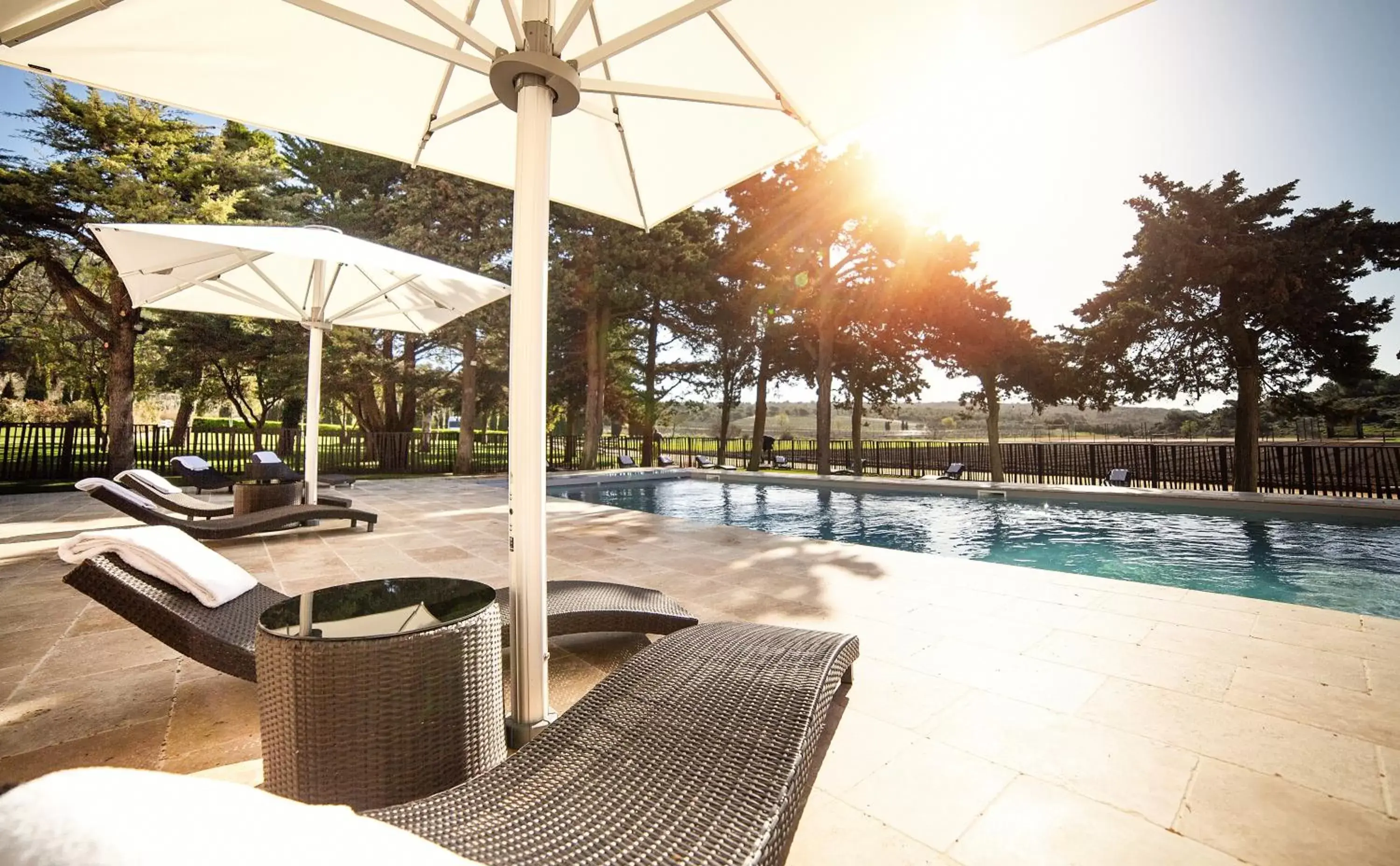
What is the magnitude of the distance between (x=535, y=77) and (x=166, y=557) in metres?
2.51

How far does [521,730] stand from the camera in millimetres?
2113

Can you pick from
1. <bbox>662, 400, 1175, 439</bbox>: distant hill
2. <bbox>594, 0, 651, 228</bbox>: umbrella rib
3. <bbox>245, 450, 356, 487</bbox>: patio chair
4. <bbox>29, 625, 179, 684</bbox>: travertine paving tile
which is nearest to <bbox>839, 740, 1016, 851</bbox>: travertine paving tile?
<bbox>594, 0, 651, 228</bbox>: umbrella rib

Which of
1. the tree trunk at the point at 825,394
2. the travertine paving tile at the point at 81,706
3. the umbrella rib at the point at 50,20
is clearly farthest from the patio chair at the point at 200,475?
the tree trunk at the point at 825,394

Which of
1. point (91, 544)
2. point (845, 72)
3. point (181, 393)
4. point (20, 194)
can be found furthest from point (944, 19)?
point (181, 393)

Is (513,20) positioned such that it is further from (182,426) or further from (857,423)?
(182,426)

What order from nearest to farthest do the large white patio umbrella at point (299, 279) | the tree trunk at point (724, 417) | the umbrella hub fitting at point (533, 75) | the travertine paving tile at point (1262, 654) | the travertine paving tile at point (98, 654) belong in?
the umbrella hub fitting at point (533, 75) → the travertine paving tile at point (1262, 654) → the travertine paving tile at point (98, 654) → the large white patio umbrella at point (299, 279) → the tree trunk at point (724, 417)

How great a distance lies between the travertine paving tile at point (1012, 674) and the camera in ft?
8.34

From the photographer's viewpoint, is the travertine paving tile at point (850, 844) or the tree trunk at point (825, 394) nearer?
the travertine paving tile at point (850, 844)

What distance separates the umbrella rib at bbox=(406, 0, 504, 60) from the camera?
6.77ft

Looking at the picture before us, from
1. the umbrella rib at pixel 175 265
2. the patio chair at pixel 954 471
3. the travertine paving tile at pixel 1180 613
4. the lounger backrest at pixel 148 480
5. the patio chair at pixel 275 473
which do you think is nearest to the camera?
the travertine paving tile at pixel 1180 613

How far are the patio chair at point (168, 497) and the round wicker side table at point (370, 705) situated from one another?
606 centimetres

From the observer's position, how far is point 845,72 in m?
2.76

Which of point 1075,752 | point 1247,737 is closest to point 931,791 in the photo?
point 1075,752

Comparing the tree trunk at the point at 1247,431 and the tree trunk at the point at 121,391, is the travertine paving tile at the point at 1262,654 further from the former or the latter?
the tree trunk at the point at 121,391
